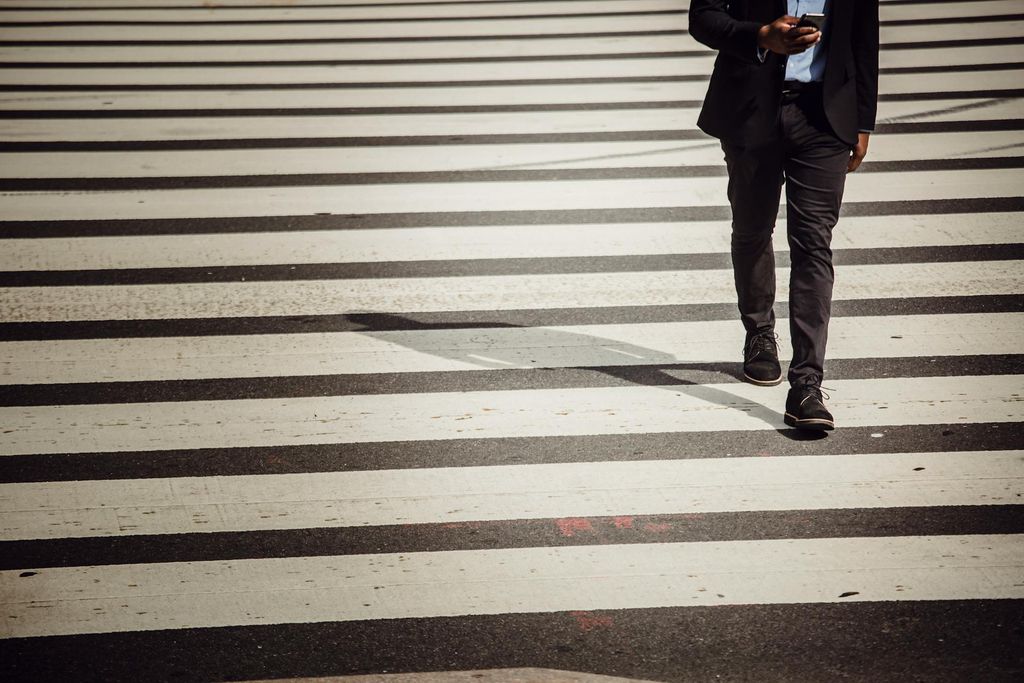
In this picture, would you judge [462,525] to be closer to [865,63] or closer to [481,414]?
[481,414]

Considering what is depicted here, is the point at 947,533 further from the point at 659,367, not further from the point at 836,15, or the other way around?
the point at 836,15

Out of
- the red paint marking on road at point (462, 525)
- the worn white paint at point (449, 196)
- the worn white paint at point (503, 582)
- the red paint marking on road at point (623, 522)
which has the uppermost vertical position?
the worn white paint at point (449, 196)

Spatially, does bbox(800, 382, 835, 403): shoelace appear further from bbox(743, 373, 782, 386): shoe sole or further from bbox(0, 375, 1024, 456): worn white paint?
bbox(743, 373, 782, 386): shoe sole

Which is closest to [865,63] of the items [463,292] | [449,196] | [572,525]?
[572,525]

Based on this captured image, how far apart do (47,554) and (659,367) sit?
2.61 m

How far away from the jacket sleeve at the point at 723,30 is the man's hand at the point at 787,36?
73 mm

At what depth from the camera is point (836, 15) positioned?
15.0 feet

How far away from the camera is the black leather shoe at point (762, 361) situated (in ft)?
16.9

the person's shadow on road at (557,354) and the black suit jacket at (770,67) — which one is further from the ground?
the black suit jacket at (770,67)

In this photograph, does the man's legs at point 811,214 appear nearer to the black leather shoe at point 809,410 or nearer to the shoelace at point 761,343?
the black leather shoe at point 809,410

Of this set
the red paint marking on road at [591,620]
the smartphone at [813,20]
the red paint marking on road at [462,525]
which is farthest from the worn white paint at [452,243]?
the red paint marking on road at [591,620]

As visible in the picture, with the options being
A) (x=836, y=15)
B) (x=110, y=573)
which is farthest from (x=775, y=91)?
(x=110, y=573)

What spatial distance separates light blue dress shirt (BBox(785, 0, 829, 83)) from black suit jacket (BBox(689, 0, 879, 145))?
3 centimetres

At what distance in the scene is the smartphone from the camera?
177 inches
